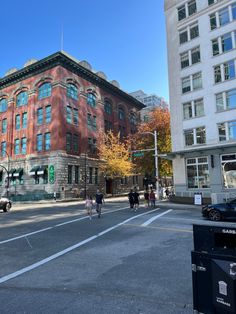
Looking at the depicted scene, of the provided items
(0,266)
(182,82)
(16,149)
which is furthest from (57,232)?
(16,149)

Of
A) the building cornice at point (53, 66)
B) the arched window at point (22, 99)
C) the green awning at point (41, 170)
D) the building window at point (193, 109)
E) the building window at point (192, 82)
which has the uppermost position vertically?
the building cornice at point (53, 66)

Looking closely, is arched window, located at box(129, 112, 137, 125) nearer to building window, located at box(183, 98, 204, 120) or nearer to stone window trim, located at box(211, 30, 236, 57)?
building window, located at box(183, 98, 204, 120)

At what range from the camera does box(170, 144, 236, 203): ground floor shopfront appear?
88.5 feet

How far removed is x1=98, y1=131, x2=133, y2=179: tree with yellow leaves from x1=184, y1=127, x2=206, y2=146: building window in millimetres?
18039

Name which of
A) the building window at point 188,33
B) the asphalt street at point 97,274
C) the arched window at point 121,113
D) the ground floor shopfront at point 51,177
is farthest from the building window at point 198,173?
the arched window at point 121,113

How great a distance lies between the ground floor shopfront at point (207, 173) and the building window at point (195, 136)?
4.96 feet

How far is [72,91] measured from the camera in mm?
47156

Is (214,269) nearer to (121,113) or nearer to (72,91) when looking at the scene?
(72,91)

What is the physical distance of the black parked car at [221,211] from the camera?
626 inches

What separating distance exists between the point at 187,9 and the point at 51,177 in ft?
95.4

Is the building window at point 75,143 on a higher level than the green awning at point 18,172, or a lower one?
higher

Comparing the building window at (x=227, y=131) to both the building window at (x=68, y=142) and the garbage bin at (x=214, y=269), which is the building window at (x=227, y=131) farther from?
the garbage bin at (x=214, y=269)

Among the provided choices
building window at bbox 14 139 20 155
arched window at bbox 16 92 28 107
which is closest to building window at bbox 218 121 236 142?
arched window at bbox 16 92 28 107

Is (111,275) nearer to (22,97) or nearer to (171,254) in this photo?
(171,254)
